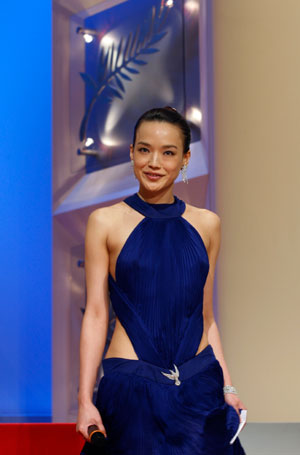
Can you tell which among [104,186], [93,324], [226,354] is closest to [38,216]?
[104,186]

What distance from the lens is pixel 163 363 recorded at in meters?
1.60

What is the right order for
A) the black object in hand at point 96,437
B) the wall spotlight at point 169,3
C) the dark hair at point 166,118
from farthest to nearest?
the wall spotlight at point 169,3 < the dark hair at point 166,118 < the black object in hand at point 96,437

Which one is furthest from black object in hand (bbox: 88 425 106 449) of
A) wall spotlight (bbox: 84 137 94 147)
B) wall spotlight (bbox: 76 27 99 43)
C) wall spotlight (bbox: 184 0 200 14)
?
wall spotlight (bbox: 76 27 99 43)

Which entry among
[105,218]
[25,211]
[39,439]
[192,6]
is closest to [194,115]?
[192,6]

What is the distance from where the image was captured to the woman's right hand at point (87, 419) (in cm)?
153

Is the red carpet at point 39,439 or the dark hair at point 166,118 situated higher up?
the dark hair at point 166,118

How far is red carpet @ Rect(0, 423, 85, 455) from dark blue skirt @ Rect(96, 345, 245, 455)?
0.92 metres

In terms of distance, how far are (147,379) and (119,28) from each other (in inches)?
106

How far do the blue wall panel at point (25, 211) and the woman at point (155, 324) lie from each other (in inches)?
83.3

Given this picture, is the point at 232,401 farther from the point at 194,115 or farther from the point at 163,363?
the point at 194,115

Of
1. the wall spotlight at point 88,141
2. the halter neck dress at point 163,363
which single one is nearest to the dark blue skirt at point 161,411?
the halter neck dress at point 163,363

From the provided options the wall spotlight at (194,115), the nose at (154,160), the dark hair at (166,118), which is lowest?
the nose at (154,160)

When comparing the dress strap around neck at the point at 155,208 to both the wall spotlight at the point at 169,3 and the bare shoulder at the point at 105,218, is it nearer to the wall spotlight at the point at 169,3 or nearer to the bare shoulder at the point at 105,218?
the bare shoulder at the point at 105,218

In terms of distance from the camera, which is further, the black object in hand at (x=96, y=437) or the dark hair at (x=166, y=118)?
the dark hair at (x=166, y=118)
